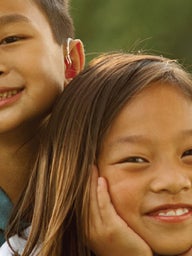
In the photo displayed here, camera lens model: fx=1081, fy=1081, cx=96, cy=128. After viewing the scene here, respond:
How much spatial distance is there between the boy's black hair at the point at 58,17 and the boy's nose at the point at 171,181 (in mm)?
800

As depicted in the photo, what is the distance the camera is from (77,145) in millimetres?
3203

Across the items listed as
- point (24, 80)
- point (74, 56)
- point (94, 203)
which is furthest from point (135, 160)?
point (74, 56)

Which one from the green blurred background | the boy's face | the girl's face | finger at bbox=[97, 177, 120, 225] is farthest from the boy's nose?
the green blurred background

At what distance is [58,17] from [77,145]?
0.70 meters

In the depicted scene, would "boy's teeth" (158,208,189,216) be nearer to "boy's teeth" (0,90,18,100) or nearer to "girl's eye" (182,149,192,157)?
"girl's eye" (182,149,192,157)

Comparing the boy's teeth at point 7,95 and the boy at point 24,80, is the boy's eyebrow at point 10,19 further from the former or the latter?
the boy's teeth at point 7,95

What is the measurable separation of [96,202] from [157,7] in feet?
22.6

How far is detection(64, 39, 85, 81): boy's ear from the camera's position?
12.3 feet

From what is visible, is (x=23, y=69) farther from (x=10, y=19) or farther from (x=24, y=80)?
(x=10, y=19)

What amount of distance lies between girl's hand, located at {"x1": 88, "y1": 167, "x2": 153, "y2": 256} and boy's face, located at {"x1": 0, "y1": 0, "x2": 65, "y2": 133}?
1.32 feet

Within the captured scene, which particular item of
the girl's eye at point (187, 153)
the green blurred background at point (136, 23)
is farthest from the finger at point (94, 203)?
the green blurred background at point (136, 23)

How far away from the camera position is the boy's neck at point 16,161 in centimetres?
362

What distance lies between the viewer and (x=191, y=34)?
9.90 m

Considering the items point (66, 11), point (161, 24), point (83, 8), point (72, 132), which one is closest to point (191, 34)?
point (161, 24)
